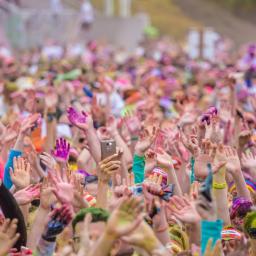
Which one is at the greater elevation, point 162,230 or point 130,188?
point 130,188

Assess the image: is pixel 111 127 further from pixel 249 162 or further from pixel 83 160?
pixel 249 162

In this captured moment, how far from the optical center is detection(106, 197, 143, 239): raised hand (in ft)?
15.8

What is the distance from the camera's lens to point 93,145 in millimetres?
7398

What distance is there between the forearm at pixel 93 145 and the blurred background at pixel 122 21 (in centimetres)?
1524

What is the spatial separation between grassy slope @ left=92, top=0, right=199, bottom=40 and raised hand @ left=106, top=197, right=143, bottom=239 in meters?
41.3

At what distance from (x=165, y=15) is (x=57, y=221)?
45455 mm

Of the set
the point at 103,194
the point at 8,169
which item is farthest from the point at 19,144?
the point at 103,194

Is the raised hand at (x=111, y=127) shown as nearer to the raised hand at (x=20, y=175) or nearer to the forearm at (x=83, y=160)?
the forearm at (x=83, y=160)

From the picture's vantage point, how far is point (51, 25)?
33531 millimetres

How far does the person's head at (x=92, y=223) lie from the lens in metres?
5.15

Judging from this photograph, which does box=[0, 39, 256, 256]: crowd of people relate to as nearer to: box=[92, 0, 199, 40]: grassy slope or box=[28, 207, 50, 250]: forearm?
box=[28, 207, 50, 250]: forearm

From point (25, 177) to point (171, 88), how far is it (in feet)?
32.4

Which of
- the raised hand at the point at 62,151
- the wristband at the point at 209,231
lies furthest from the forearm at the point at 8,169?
the wristband at the point at 209,231

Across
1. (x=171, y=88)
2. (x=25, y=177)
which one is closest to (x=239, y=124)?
(x=25, y=177)
